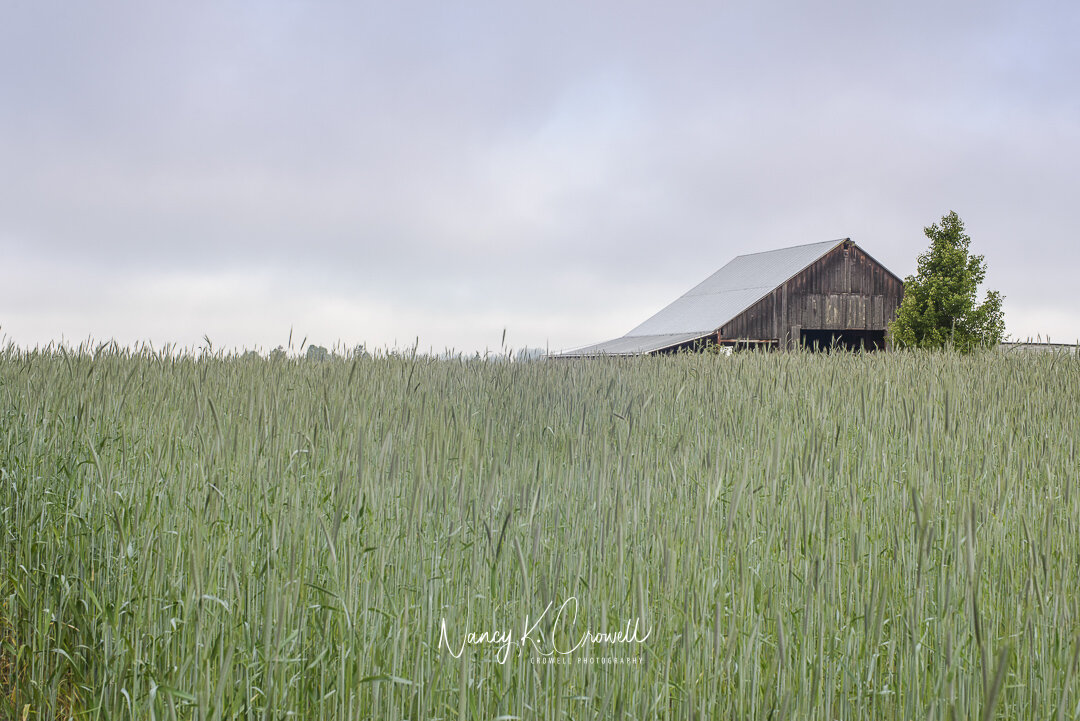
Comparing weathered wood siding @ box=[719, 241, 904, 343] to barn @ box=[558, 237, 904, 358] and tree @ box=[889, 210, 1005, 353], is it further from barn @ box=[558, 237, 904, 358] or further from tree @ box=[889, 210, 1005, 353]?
tree @ box=[889, 210, 1005, 353]

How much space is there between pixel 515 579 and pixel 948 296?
20684mm

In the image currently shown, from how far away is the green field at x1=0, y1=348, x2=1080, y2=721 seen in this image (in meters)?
1.59

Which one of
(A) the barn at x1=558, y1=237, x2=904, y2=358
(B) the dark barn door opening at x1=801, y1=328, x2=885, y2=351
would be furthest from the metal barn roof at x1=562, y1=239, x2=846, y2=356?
(B) the dark barn door opening at x1=801, y1=328, x2=885, y2=351

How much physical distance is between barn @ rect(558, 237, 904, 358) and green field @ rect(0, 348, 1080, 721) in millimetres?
21026

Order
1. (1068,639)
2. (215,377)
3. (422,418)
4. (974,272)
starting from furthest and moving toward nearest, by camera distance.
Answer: (974,272) → (215,377) → (422,418) → (1068,639)

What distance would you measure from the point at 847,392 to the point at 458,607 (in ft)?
16.2

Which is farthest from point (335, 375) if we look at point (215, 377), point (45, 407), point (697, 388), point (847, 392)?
point (847, 392)

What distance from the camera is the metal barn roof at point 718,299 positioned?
25.7 metres

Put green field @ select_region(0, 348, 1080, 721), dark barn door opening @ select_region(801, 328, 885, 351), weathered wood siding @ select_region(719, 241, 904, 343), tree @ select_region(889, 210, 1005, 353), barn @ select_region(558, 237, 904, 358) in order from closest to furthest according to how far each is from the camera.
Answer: green field @ select_region(0, 348, 1080, 721) → tree @ select_region(889, 210, 1005, 353) → barn @ select_region(558, 237, 904, 358) → weathered wood siding @ select_region(719, 241, 904, 343) → dark barn door opening @ select_region(801, 328, 885, 351)

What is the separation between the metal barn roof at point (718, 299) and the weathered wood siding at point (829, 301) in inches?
14.5

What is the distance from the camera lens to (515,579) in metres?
1.96

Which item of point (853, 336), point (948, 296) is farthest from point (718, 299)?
point (948, 296)

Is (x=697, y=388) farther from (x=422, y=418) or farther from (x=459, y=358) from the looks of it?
(x=422, y=418)

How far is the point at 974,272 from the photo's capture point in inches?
761
